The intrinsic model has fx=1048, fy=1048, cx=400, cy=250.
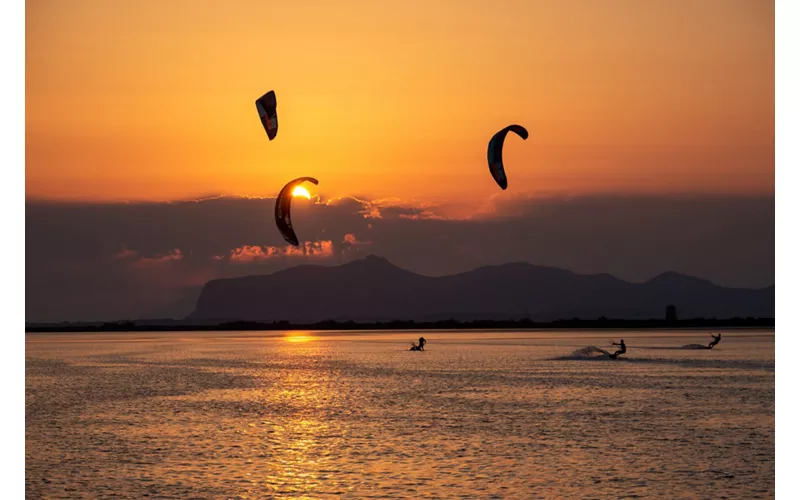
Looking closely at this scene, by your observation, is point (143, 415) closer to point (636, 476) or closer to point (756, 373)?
point (636, 476)

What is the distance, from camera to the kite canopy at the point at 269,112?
91.6 ft

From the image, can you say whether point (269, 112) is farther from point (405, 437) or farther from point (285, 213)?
point (405, 437)

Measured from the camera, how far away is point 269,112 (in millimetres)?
28531

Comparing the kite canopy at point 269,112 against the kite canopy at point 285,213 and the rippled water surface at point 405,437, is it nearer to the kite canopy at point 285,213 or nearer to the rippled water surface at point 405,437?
the kite canopy at point 285,213

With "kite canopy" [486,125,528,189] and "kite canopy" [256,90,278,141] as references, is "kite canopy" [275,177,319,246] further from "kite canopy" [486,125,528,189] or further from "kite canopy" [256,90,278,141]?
"kite canopy" [486,125,528,189]

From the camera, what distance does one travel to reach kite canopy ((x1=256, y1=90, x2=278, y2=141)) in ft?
91.6

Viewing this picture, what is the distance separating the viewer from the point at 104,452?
20656 millimetres

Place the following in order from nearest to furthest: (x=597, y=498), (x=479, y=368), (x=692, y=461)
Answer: (x=597, y=498), (x=692, y=461), (x=479, y=368)

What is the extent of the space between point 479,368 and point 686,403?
67.2 ft

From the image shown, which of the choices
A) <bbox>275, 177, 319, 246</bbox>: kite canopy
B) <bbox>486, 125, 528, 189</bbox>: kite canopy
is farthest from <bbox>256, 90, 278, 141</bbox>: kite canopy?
<bbox>486, 125, 528, 189</bbox>: kite canopy

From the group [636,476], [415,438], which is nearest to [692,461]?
[636,476]

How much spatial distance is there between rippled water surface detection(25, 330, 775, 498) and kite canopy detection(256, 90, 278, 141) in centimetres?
769

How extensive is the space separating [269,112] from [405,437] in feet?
34.5

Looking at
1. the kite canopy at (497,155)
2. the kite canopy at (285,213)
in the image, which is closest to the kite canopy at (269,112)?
the kite canopy at (285,213)
